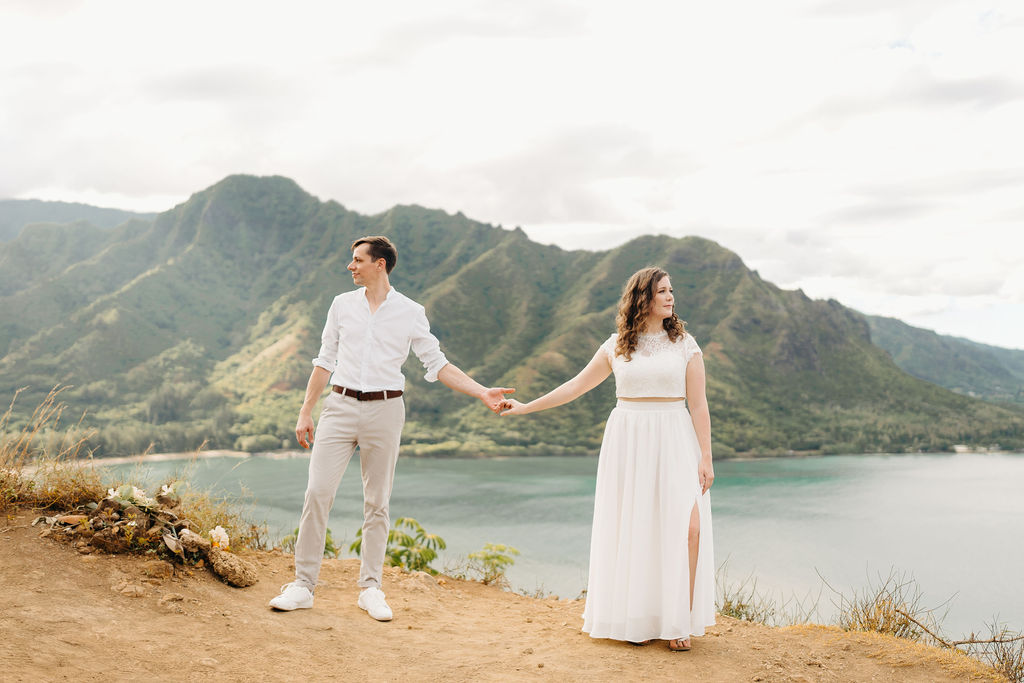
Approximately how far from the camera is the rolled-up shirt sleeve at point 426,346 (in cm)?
419

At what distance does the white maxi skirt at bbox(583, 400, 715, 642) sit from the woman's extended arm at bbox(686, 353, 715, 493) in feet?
0.14

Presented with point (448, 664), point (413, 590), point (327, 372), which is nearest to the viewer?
point (448, 664)

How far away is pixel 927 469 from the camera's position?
213ft

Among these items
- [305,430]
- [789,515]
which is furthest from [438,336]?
[305,430]

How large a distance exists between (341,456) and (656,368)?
1.79 m

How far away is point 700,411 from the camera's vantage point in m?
3.61

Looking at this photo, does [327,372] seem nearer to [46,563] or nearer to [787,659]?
[46,563]

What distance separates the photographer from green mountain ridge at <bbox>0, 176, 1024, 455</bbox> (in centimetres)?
7331

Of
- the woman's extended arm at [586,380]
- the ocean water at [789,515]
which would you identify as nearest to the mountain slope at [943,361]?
the ocean water at [789,515]

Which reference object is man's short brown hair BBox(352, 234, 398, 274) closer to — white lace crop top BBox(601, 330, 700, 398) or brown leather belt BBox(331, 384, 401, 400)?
brown leather belt BBox(331, 384, 401, 400)

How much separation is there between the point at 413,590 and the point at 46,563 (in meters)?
2.28

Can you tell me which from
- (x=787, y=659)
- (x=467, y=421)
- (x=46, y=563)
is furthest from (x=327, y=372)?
(x=467, y=421)

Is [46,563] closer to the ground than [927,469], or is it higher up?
higher up

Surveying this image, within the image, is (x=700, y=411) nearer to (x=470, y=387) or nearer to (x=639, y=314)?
(x=639, y=314)
